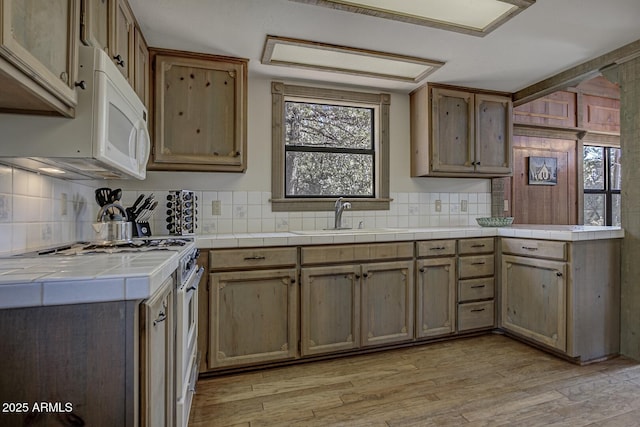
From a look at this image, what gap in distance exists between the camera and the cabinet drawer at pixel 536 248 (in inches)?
93.0

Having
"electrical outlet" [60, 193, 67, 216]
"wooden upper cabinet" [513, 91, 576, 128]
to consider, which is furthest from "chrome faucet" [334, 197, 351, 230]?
"wooden upper cabinet" [513, 91, 576, 128]

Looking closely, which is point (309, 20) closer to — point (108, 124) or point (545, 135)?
point (108, 124)

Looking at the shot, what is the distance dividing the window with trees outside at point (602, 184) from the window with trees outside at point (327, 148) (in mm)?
3150

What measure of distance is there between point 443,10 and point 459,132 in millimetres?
1349

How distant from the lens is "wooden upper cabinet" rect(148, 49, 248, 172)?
7.50 ft

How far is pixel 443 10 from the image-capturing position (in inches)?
74.9

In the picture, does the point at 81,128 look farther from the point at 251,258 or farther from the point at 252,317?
the point at 252,317

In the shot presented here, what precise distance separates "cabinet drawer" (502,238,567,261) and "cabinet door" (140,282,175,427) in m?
2.48

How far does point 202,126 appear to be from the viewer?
7.77 feet

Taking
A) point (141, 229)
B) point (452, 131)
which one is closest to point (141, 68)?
point (141, 229)

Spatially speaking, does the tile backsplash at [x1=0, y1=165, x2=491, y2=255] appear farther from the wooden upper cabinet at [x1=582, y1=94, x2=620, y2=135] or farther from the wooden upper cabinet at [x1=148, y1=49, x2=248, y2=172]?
the wooden upper cabinet at [x1=582, y1=94, x2=620, y2=135]

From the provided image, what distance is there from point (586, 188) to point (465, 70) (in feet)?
9.74

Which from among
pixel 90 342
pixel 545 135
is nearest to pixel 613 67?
pixel 545 135

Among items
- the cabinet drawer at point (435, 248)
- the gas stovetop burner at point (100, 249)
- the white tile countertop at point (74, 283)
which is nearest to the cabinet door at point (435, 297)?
the cabinet drawer at point (435, 248)
